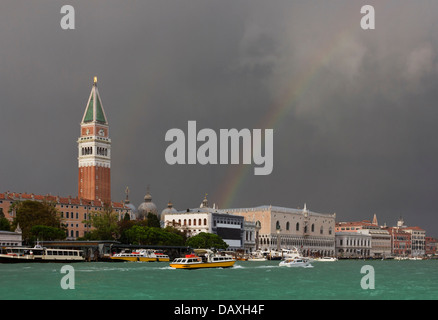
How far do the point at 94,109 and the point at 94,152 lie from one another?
8.73 m

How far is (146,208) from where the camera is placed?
488 feet

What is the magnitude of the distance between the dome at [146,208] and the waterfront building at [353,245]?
53.2 meters

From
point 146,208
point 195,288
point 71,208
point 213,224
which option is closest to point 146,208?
point 146,208

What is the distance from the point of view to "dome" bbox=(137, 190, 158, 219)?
147750 millimetres

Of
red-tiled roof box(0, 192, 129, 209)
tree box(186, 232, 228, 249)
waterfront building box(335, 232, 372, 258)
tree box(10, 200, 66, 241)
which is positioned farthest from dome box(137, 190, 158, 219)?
waterfront building box(335, 232, 372, 258)

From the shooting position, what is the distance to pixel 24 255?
84.7m

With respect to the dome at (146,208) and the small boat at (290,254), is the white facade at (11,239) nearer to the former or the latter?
the small boat at (290,254)

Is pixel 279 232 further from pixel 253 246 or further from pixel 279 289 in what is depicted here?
pixel 279 289

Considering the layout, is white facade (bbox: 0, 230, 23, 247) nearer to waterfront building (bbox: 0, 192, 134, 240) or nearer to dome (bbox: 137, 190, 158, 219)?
waterfront building (bbox: 0, 192, 134, 240)

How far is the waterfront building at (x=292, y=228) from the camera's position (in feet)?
507

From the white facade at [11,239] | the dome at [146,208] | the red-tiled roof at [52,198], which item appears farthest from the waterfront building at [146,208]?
the white facade at [11,239]
